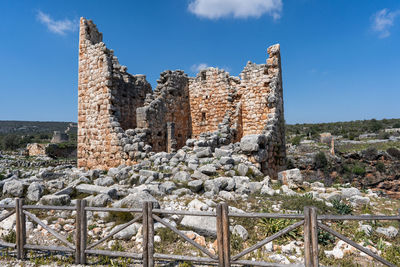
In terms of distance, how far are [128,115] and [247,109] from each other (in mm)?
5862

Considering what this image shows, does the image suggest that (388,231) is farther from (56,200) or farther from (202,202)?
(56,200)

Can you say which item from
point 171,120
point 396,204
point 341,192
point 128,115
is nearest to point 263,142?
point 341,192

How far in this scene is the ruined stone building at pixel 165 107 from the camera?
10.9 meters

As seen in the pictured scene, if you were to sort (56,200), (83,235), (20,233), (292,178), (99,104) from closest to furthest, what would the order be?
(83,235)
(20,233)
(56,200)
(292,178)
(99,104)

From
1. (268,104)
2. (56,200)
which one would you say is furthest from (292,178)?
(56,200)

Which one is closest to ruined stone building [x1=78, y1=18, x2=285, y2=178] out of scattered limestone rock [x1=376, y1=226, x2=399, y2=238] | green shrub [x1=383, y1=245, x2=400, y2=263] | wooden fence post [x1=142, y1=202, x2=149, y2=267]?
scattered limestone rock [x1=376, y1=226, x2=399, y2=238]

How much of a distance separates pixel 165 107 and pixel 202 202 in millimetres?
7525

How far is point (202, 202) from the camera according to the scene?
20.6 feet

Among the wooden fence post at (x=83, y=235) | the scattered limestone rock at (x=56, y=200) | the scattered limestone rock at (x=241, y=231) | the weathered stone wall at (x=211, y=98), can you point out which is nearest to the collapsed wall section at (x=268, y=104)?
the weathered stone wall at (x=211, y=98)

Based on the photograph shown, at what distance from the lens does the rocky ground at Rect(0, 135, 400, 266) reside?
4.68 metres

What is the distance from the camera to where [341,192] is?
8250mm

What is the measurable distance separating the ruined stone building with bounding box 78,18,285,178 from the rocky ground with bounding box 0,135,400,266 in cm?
168

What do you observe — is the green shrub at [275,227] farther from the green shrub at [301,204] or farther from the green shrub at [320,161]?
the green shrub at [320,161]

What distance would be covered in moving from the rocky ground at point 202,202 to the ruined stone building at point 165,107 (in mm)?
1680
